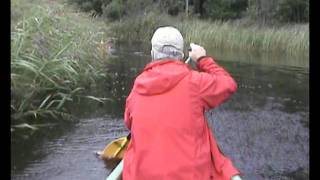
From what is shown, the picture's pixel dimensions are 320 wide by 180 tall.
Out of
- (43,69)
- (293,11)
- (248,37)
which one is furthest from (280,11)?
(43,69)

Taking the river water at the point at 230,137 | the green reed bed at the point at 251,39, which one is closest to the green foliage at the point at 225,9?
the green reed bed at the point at 251,39

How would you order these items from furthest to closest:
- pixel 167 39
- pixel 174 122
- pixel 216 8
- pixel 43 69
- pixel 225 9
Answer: pixel 216 8, pixel 225 9, pixel 43 69, pixel 167 39, pixel 174 122

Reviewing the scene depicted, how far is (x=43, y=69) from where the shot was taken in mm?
8500

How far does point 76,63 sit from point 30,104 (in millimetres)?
2100

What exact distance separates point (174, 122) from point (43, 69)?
566 cm

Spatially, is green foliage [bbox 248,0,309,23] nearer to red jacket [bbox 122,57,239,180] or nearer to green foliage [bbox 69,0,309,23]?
green foliage [bbox 69,0,309,23]

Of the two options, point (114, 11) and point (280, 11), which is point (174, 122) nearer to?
point (280, 11)

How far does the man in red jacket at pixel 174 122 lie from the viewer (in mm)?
3162

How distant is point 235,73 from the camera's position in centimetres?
1490

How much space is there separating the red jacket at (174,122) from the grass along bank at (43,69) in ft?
15.0

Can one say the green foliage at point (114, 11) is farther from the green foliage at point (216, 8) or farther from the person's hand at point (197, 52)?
the person's hand at point (197, 52)

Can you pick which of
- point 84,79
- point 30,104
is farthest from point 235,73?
point 30,104

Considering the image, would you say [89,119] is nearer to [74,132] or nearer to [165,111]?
[74,132]

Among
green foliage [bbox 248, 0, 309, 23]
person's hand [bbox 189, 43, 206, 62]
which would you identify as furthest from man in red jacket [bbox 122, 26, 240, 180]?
green foliage [bbox 248, 0, 309, 23]
